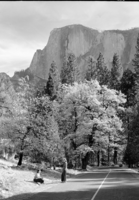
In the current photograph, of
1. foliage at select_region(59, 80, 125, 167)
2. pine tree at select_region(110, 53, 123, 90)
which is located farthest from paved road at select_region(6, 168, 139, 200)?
pine tree at select_region(110, 53, 123, 90)

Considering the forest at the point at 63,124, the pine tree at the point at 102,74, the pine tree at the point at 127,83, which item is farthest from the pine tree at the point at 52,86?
the forest at the point at 63,124

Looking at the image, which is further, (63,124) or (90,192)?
(63,124)

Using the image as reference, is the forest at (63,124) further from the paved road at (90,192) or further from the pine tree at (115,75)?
the pine tree at (115,75)

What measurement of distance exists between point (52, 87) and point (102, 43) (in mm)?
124529

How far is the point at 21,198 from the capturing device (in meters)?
14.1

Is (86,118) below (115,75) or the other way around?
below

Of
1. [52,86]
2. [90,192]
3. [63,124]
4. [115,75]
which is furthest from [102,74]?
[90,192]

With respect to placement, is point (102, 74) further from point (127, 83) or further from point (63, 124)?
point (63, 124)

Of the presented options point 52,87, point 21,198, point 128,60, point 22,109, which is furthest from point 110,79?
point 128,60

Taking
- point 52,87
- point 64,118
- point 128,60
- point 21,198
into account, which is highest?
point 128,60

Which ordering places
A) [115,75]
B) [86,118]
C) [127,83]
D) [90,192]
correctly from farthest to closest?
[115,75], [127,83], [86,118], [90,192]

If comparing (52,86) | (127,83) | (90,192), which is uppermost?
(127,83)

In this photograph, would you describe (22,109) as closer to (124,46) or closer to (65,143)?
(65,143)

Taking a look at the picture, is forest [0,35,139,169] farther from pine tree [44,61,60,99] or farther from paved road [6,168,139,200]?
pine tree [44,61,60,99]
